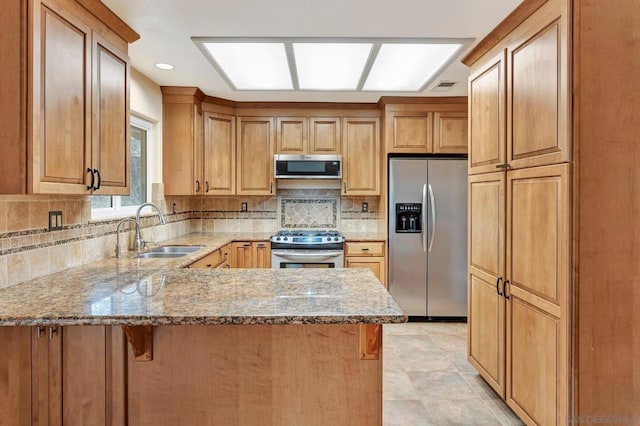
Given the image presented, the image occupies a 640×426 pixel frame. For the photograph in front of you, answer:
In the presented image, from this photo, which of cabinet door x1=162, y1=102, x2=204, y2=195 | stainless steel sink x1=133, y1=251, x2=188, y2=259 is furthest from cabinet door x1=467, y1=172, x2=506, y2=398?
cabinet door x1=162, y1=102, x2=204, y2=195

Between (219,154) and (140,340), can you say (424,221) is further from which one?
(140,340)

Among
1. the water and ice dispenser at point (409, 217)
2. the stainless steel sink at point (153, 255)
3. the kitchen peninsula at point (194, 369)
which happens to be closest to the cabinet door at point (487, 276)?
the kitchen peninsula at point (194, 369)

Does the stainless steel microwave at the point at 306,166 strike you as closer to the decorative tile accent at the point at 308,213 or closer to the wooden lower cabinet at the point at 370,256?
the decorative tile accent at the point at 308,213

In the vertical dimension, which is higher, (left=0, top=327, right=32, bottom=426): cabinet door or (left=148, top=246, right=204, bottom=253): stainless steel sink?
(left=148, top=246, right=204, bottom=253): stainless steel sink

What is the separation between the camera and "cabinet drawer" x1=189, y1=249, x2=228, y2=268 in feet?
8.99

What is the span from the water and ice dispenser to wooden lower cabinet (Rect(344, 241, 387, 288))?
0.93 feet

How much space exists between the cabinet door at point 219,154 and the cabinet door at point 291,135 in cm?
51

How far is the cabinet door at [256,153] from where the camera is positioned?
13.7 ft

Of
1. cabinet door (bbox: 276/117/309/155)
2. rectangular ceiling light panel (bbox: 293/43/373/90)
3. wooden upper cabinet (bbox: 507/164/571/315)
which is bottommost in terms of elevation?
wooden upper cabinet (bbox: 507/164/571/315)

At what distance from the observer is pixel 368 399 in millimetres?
1525

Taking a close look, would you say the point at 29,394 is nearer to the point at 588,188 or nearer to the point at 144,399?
the point at 144,399

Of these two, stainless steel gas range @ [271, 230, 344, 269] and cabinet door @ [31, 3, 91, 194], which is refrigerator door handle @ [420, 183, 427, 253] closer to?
stainless steel gas range @ [271, 230, 344, 269]

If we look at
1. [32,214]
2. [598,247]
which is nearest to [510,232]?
[598,247]

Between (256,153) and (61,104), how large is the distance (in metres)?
2.56
